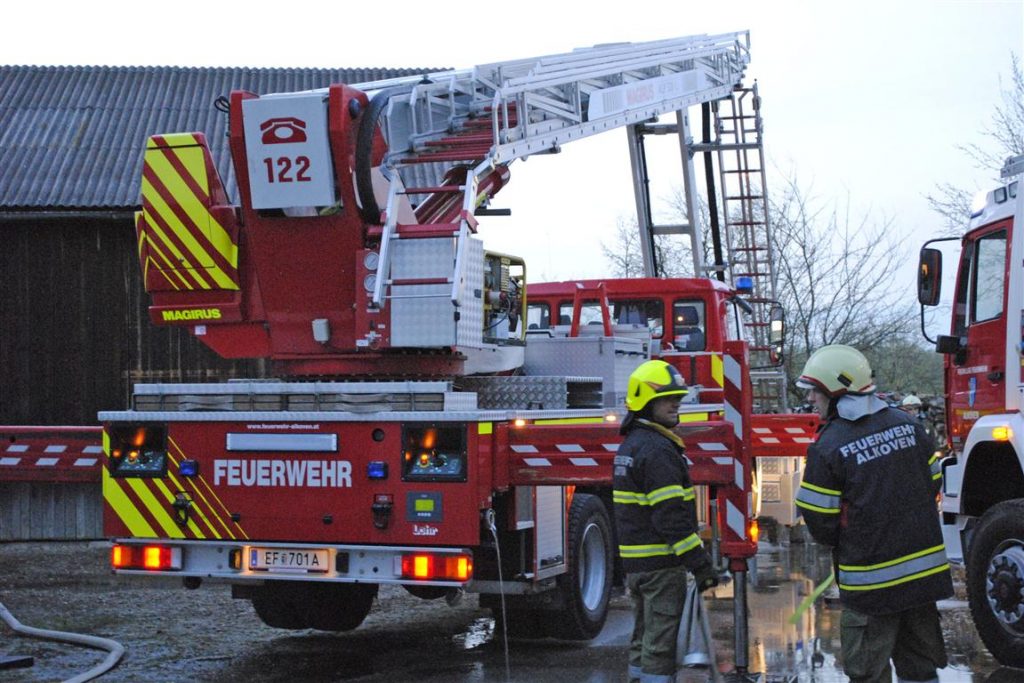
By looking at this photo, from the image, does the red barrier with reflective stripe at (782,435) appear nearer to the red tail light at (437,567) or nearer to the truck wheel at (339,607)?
the truck wheel at (339,607)

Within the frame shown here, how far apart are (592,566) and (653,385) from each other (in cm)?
346

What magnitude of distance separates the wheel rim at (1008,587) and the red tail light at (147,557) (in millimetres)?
4915

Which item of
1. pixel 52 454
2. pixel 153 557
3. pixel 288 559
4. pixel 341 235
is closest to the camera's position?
pixel 288 559

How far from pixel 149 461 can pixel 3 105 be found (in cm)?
1245

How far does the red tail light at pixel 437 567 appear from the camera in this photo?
7.80m

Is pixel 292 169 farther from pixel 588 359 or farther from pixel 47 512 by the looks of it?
pixel 47 512

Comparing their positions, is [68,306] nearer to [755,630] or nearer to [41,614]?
[41,614]

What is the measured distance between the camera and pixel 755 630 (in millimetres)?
9914

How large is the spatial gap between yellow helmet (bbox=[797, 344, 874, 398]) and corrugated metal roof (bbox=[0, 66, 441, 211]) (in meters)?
12.3

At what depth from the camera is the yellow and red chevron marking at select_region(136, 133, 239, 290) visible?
8867 mm

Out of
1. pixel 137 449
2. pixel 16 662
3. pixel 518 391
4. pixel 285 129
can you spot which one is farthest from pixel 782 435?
pixel 16 662

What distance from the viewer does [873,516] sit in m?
5.41

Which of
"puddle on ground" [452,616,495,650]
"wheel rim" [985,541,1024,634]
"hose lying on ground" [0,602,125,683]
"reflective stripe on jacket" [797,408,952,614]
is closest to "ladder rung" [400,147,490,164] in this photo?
"puddle on ground" [452,616,495,650]

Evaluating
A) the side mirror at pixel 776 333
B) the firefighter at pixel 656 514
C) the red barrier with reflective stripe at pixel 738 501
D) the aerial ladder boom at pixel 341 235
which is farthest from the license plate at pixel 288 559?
the side mirror at pixel 776 333
